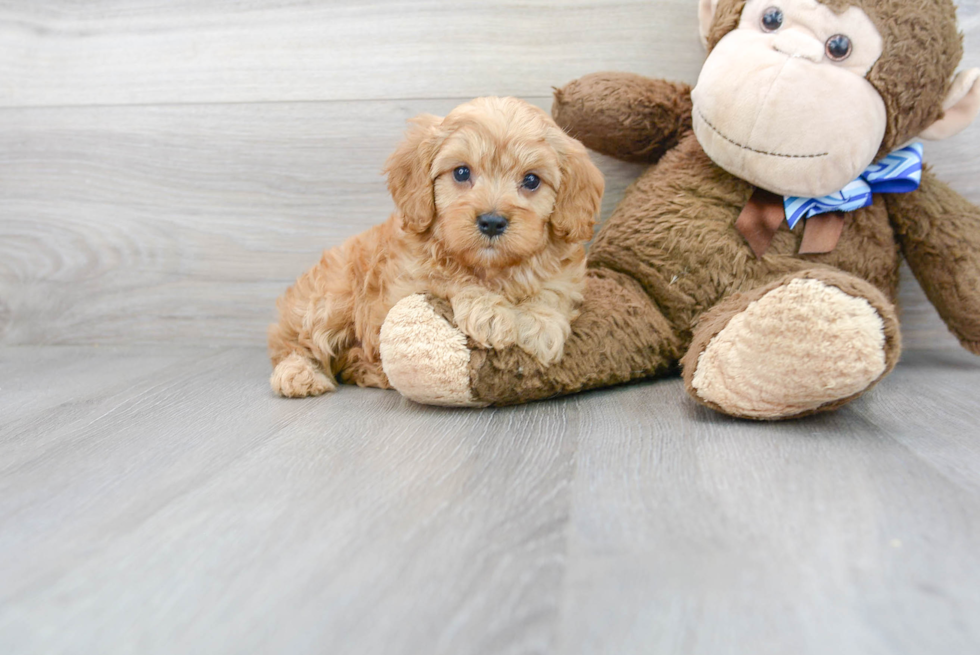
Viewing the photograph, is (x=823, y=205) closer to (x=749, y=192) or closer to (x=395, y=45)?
(x=749, y=192)

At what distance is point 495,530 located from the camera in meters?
0.98

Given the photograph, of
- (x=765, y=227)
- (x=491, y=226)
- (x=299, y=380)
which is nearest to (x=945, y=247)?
(x=765, y=227)

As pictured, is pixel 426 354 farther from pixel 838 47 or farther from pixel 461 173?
pixel 838 47

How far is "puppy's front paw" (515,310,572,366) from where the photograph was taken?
1.52 meters

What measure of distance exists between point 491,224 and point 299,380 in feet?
2.18

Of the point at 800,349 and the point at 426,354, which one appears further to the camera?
the point at 426,354

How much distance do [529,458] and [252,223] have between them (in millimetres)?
1411

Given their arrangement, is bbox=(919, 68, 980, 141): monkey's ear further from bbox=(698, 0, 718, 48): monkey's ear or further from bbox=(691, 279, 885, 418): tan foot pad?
bbox=(691, 279, 885, 418): tan foot pad

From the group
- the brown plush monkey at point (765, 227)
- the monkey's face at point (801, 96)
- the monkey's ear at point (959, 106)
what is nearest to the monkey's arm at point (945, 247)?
the brown plush monkey at point (765, 227)

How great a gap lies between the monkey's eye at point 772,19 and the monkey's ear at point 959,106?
1.37 feet

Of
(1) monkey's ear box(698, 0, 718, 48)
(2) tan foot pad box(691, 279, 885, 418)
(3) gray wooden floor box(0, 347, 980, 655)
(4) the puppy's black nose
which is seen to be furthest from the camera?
(1) monkey's ear box(698, 0, 718, 48)

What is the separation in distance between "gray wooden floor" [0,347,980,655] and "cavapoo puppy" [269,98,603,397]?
0.21 meters

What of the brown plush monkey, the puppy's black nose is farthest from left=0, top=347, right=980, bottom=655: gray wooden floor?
the puppy's black nose

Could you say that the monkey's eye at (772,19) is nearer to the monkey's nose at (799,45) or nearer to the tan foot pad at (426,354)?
the monkey's nose at (799,45)
